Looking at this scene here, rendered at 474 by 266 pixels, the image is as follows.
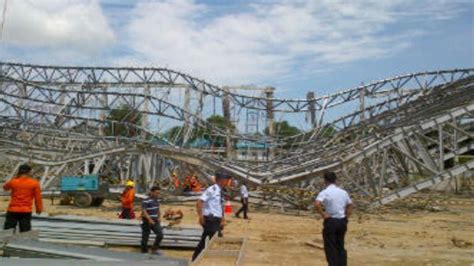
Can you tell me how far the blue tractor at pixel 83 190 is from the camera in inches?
1036

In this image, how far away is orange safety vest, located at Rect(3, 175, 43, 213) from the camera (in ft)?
34.6

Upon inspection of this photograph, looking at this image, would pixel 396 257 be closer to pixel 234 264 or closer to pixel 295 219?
pixel 234 264

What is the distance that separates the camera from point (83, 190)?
26297 mm

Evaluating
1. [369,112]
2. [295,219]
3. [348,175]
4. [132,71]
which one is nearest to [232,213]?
[295,219]

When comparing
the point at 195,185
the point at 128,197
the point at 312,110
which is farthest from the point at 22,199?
the point at 312,110

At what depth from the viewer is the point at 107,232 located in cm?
1405

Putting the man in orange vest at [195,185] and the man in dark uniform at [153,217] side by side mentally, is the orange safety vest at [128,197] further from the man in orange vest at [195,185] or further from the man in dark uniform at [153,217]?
the man in orange vest at [195,185]

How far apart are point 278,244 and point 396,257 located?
3004 millimetres

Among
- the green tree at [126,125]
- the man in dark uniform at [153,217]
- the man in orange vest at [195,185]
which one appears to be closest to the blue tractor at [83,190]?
the man in orange vest at [195,185]

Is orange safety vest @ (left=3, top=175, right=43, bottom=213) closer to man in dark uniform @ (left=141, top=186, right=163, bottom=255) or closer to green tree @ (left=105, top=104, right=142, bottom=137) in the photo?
man in dark uniform @ (left=141, top=186, right=163, bottom=255)

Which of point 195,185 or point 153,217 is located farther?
point 195,185

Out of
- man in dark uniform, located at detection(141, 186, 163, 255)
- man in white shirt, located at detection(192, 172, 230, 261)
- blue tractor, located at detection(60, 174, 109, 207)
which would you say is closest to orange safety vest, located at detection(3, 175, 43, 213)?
man in dark uniform, located at detection(141, 186, 163, 255)

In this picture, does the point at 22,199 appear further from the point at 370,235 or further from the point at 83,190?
the point at 83,190

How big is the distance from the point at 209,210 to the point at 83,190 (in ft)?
55.7
